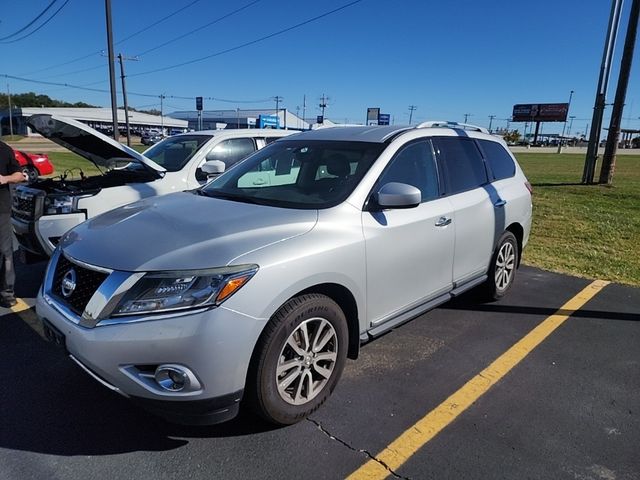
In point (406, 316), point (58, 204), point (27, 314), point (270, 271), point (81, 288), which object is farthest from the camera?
point (58, 204)

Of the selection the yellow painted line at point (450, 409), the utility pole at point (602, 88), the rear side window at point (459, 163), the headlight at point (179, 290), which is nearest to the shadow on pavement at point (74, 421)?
the yellow painted line at point (450, 409)

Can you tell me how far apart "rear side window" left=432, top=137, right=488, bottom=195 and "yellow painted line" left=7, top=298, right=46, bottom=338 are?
3656 millimetres

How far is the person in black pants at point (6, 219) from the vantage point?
4.32 m

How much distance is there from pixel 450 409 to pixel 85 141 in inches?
189

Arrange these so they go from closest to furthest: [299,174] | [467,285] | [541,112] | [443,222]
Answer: [443,222]
[299,174]
[467,285]
[541,112]

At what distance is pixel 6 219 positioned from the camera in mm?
4465

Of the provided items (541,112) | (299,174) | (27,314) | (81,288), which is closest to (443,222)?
(299,174)

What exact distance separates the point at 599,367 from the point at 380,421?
6.29 ft

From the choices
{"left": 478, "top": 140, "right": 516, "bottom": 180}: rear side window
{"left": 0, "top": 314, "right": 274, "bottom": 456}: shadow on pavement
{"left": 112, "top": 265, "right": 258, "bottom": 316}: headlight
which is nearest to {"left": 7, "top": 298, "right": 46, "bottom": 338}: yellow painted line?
{"left": 0, "top": 314, "right": 274, "bottom": 456}: shadow on pavement

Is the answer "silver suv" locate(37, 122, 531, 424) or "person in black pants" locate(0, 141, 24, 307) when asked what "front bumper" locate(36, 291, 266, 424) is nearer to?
"silver suv" locate(37, 122, 531, 424)

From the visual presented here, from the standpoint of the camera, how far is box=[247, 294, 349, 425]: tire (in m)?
2.57

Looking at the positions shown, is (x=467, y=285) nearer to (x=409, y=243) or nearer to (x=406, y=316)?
(x=406, y=316)

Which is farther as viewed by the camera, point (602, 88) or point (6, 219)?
point (602, 88)

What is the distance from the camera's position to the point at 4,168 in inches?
170
